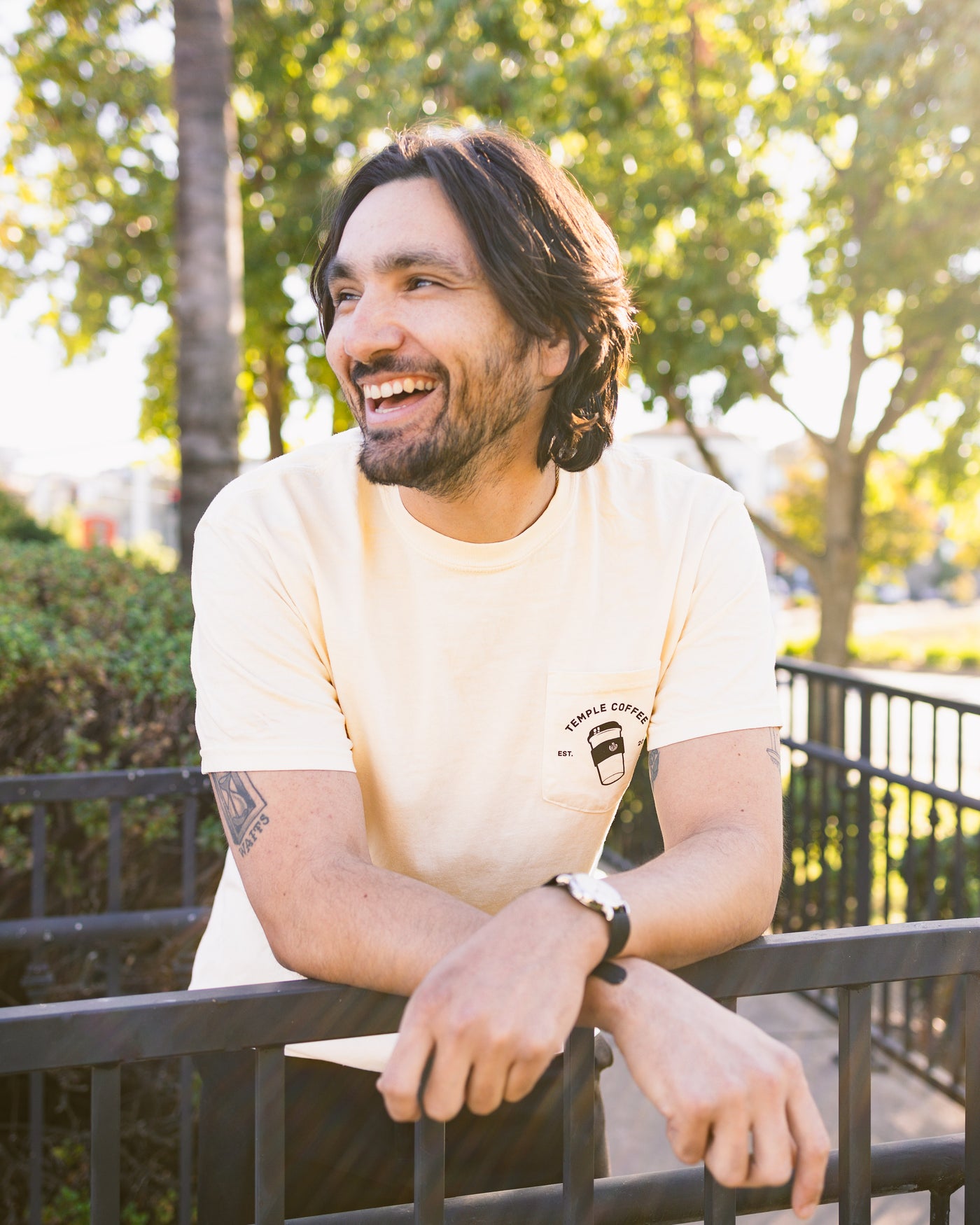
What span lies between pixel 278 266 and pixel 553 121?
3.49 meters

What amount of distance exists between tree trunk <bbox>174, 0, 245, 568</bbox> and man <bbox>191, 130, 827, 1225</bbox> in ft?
11.5

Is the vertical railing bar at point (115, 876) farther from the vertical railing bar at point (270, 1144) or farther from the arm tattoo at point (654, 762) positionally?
the vertical railing bar at point (270, 1144)

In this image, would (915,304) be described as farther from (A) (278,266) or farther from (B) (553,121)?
(A) (278,266)

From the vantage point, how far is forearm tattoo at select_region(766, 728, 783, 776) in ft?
5.83

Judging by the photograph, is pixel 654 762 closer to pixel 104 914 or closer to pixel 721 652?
pixel 721 652

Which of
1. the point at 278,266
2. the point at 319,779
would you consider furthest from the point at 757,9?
the point at 319,779

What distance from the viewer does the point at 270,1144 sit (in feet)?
3.88

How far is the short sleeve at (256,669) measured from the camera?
162 cm

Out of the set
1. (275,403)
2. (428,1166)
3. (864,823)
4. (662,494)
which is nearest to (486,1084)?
(428,1166)

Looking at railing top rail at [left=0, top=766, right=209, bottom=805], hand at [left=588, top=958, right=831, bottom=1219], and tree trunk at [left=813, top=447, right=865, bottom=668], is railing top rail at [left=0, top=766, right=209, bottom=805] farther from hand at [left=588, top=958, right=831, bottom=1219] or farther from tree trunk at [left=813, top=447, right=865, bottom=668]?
tree trunk at [left=813, top=447, right=865, bottom=668]

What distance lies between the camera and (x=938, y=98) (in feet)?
25.1

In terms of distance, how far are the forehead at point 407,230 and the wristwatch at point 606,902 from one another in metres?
1.18

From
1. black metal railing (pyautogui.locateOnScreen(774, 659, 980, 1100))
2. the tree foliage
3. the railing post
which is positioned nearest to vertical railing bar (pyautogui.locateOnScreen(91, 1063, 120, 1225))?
black metal railing (pyautogui.locateOnScreen(774, 659, 980, 1100))

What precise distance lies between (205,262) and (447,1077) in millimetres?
5330
